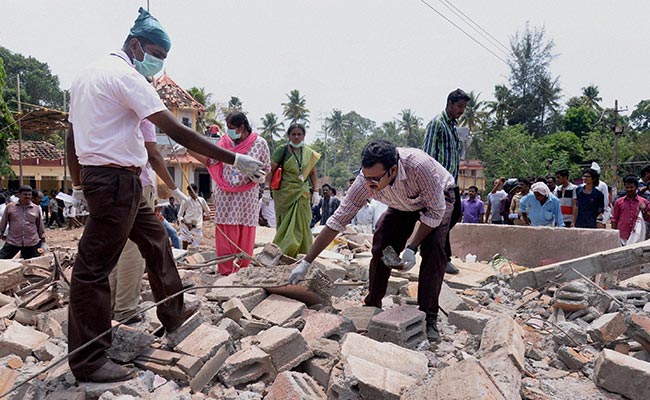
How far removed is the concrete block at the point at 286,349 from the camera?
2.52 m

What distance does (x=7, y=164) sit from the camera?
19.3 meters

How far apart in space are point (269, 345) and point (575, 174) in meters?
31.0

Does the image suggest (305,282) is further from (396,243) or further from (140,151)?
(140,151)

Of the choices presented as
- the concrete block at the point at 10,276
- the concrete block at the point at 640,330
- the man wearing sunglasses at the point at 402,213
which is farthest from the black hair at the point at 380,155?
the concrete block at the point at 10,276

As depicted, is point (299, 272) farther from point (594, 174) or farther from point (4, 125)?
point (4, 125)

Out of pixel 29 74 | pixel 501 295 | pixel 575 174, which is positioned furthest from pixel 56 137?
pixel 501 295

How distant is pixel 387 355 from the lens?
2.52 metres

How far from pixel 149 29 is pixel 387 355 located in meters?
2.17

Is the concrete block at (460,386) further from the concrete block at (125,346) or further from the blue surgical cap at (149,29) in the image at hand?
the blue surgical cap at (149,29)

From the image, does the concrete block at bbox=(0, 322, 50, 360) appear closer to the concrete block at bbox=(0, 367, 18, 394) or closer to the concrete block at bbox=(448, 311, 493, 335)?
the concrete block at bbox=(0, 367, 18, 394)

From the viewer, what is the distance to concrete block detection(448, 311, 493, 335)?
10.8 ft

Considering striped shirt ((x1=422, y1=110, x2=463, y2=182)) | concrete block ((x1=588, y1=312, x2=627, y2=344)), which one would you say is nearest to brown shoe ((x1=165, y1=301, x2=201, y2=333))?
concrete block ((x1=588, y1=312, x2=627, y2=344))

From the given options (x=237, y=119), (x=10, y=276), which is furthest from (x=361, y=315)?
(x=10, y=276)

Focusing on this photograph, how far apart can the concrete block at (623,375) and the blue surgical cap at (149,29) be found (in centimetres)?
294
